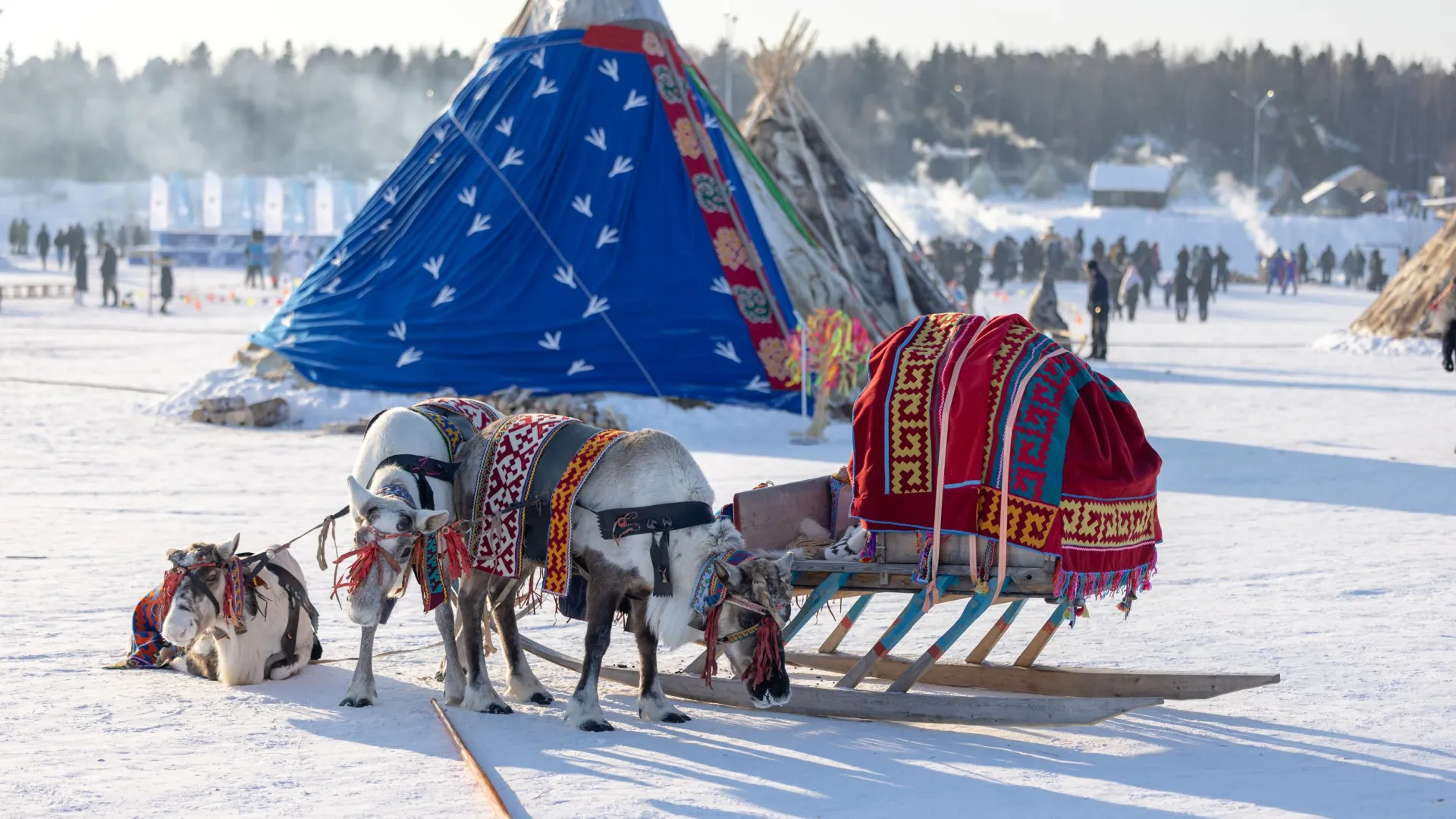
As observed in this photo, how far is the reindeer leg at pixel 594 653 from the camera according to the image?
5906mm

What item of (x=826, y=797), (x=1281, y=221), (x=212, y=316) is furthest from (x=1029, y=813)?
(x=1281, y=221)

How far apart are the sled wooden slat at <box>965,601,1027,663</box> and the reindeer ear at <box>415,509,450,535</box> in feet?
7.10

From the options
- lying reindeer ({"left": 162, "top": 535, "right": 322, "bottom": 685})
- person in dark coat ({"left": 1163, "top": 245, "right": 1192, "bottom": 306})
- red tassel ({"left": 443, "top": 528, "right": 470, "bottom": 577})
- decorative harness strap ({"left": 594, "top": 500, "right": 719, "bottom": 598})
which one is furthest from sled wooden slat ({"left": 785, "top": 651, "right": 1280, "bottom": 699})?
person in dark coat ({"left": 1163, "top": 245, "right": 1192, "bottom": 306})

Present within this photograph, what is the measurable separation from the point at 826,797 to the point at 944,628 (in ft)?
8.51

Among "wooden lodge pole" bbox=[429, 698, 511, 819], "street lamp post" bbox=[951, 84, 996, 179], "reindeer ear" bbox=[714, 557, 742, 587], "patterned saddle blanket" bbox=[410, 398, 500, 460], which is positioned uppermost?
"street lamp post" bbox=[951, 84, 996, 179]

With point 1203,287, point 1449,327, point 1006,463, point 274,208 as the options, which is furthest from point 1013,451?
point 274,208

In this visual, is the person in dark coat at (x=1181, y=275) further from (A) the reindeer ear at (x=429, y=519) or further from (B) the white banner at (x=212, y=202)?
(B) the white banner at (x=212, y=202)

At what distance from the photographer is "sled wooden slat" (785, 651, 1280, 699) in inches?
228

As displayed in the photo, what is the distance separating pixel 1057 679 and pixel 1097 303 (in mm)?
14958

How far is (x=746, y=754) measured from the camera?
5.61 metres

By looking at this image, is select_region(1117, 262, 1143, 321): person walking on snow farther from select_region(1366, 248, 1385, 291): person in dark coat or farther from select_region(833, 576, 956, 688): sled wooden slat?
select_region(833, 576, 956, 688): sled wooden slat

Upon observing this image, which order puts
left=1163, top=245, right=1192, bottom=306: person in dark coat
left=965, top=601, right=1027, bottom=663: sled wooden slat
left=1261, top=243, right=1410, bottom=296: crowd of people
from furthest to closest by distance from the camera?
1. left=1261, top=243, right=1410, bottom=296: crowd of people
2. left=1163, top=245, right=1192, bottom=306: person in dark coat
3. left=965, top=601, right=1027, bottom=663: sled wooden slat

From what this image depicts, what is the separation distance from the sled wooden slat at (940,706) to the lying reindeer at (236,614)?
171 cm

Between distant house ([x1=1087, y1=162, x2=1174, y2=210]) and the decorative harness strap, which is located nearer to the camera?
the decorative harness strap
